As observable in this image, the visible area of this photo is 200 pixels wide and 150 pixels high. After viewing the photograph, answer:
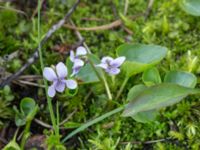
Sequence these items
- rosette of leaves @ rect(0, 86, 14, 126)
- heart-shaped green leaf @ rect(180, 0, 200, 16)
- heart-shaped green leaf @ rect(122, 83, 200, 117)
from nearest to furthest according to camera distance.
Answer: heart-shaped green leaf @ rect(122, 83, 200, 117) → rosette of leaves @ rect(0, 86, 14, 126) → heart-shaped green leaf @ rect(180, 0, 200, 16)

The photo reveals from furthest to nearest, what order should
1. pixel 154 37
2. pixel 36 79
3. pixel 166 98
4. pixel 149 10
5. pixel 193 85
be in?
pixel 149 10 < pixel 154 37 < pixel 36 79 < pixel 193 85 < pixel 166 98

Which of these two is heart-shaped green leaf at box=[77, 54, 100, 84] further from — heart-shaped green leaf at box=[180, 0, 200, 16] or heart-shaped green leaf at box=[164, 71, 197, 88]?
heart-shaped green leaf at box=[180, 0, 200, 16]

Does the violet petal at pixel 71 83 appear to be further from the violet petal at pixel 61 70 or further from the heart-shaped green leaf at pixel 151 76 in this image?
the heart-shaped green leaf at pixel 151 76

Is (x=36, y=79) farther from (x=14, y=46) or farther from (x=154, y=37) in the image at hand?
(x=154, y=37)

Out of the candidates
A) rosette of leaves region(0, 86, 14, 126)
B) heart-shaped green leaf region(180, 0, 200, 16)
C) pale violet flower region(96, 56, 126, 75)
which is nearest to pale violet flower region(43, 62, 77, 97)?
pale violet flower region(96, 56, 126, 75)

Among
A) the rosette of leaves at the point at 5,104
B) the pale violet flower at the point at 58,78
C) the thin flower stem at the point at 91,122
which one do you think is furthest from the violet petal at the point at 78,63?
the rosette of leaves at the point at 5,104

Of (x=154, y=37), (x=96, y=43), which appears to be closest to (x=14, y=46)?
(x=96, y=43)
